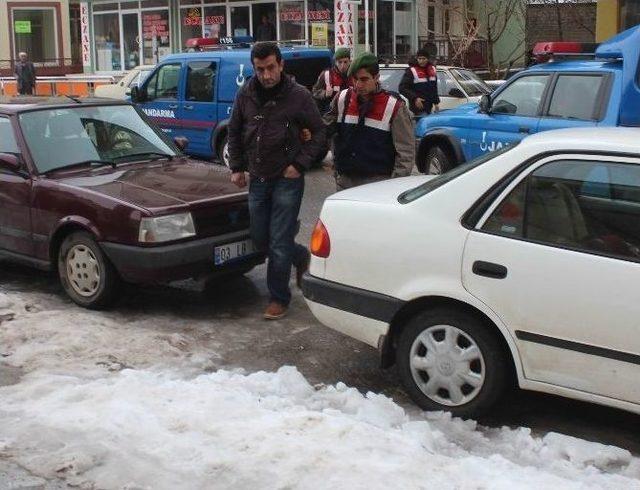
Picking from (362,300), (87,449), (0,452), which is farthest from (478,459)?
(0,452)

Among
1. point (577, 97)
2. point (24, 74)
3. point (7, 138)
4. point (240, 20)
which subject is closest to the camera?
point (7, 138)

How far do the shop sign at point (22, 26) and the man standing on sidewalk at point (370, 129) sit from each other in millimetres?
29908

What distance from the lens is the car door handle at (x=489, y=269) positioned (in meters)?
4.04

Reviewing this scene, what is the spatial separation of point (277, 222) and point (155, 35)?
76.4ft

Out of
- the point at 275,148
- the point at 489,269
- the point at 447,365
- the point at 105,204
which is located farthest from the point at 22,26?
the point at 489,269

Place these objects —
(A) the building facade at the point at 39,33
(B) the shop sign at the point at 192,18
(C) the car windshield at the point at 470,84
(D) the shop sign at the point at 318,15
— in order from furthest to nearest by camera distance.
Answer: (A) the building facade at the point at 39,33
(B) the shop sign at the point at 192,18
(D) the shop sign at the point at 318,15
(C) the car windshield at the point at 470,84

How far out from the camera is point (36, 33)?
33.3 meters

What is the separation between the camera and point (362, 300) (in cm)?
451

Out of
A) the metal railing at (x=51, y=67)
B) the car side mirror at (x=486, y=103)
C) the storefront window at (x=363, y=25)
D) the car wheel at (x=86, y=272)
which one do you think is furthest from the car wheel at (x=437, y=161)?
the metal railing at (x=51, y=67)

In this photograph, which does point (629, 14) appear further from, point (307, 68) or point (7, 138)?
point (7, 138)

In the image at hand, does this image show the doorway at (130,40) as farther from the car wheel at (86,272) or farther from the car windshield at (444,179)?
the car windshield at (444,179)

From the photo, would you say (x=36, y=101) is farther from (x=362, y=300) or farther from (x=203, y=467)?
(x=203, y=467)

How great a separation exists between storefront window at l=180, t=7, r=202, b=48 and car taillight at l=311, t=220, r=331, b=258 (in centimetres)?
2303

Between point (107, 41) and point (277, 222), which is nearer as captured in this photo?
point (277, 222)
